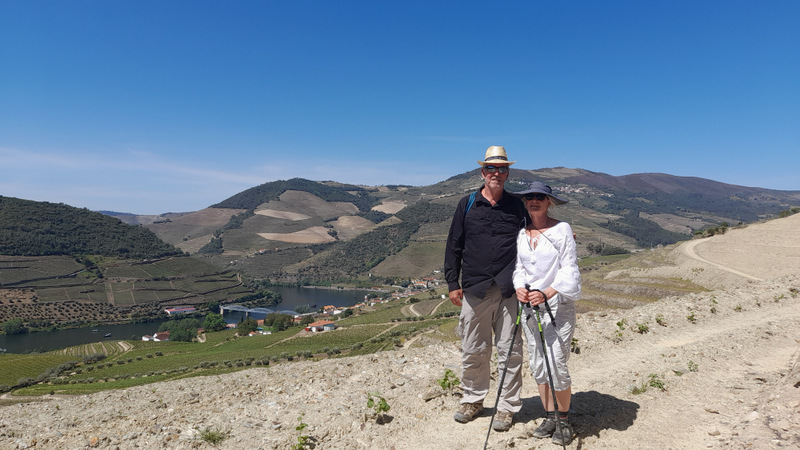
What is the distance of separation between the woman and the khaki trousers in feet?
0.79

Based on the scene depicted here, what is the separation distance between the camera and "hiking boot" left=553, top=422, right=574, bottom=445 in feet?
14.6

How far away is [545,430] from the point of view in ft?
15.2

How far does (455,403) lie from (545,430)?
1.47m

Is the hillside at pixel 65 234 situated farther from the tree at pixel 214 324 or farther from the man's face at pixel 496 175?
the man's face at pixel 496 175

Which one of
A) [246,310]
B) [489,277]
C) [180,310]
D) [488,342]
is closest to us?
[489,277]

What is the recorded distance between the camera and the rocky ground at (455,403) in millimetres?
4715

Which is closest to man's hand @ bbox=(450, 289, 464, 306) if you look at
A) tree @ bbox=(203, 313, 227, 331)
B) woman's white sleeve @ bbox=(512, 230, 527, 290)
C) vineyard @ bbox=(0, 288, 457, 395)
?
woman's white sleeve @ bbox=(512, 230, 527, 290)

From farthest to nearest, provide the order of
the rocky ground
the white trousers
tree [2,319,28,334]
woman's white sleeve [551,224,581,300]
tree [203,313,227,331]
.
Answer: tree [203,313,227,331]
tree [2,319,28,334]
the rocky ground
the white trousers
woman's white sleeve [551,224,581,300]

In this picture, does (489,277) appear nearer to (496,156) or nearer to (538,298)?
(538,298)

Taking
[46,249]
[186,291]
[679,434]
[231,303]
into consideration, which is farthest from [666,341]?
[46,249]

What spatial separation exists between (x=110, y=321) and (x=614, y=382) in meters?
121

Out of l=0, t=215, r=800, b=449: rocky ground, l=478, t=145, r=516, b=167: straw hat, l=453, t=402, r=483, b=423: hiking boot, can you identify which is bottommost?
l=0, t=215, r=800, b=449: rocky ground

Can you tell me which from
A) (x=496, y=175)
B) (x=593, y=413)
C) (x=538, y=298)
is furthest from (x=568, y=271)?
(x=593, y=413)

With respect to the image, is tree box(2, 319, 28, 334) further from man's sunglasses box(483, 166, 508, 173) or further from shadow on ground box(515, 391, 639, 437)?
man's sunglasses box(483, 166, 508, 173)
